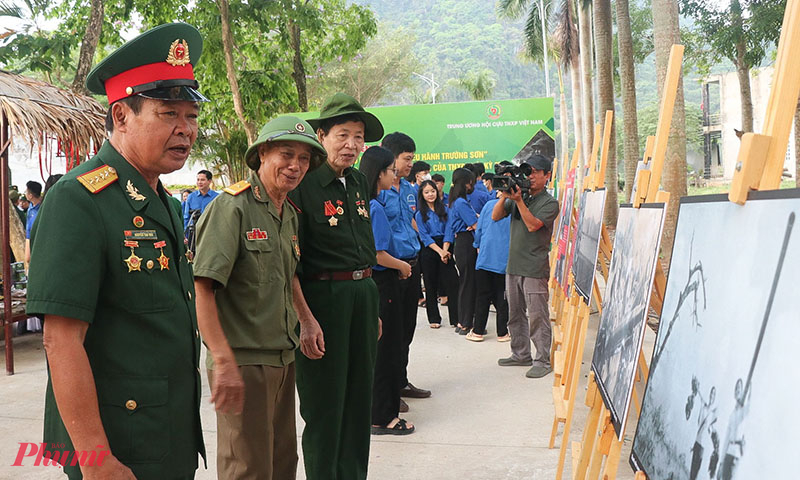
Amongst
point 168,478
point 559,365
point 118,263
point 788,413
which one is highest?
point 118,263

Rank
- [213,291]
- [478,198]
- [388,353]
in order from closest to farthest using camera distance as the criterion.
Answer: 1. [213,291]
2. [388,353]
3. [478,198]

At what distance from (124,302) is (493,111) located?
1229 cm

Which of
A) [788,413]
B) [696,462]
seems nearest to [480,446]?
[696,462]

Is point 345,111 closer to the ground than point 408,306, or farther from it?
farther from it

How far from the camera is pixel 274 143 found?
2900 mm

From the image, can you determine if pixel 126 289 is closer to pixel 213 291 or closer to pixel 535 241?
pixel 213 291

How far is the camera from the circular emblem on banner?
13.5 metres

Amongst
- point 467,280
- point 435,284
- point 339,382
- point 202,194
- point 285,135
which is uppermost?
point 285,135

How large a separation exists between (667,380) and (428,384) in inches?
177

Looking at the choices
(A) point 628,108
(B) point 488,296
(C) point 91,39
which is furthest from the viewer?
(A) point 628,108

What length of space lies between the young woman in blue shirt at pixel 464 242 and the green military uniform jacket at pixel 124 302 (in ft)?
20.7

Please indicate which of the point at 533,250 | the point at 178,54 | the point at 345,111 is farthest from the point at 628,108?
the point at 178,54

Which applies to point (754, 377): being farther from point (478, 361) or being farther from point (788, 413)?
point (478, 361)

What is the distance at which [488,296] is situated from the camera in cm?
755
